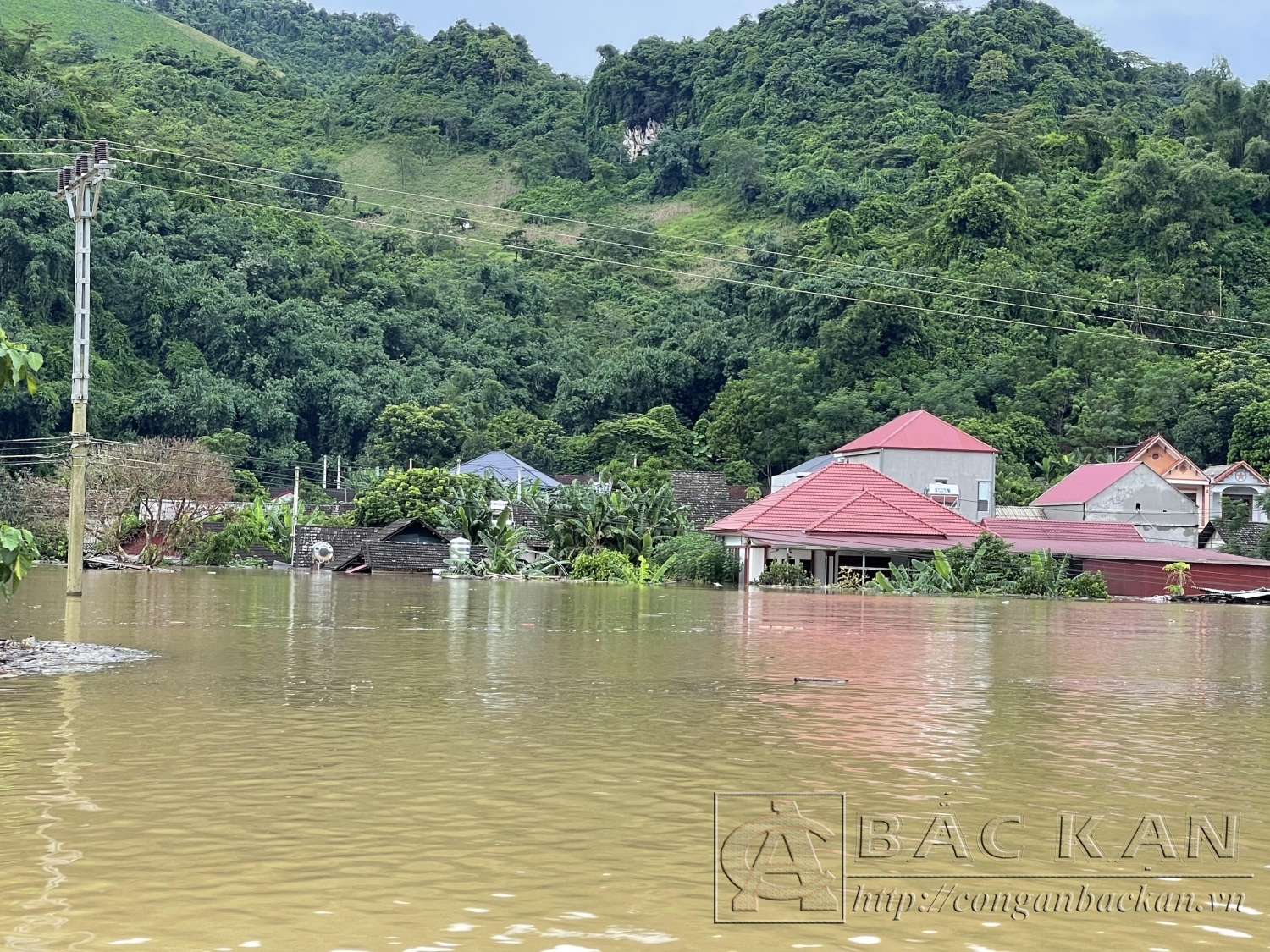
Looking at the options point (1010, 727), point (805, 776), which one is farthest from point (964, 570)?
point (805, 776)

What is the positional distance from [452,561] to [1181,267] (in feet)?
160

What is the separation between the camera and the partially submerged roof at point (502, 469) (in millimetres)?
73062

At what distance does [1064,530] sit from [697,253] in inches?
2641

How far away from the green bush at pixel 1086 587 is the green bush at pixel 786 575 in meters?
8.15

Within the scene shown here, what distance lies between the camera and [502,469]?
75.1 metres

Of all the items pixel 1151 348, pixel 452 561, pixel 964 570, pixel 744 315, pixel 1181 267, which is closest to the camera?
pixel 964 570

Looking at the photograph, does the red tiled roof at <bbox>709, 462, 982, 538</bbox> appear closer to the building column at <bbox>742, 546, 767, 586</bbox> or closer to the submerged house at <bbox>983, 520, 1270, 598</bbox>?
the building column at <bbox>742, 546, 767, 586</bbox>

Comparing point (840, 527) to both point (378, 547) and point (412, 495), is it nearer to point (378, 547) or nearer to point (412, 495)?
point (378, 547)

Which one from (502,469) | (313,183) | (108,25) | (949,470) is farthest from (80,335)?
(108,25)

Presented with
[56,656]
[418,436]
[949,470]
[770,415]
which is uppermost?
[770,415]

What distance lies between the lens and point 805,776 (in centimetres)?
853

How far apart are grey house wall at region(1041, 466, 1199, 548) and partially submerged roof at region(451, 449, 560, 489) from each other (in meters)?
28.6

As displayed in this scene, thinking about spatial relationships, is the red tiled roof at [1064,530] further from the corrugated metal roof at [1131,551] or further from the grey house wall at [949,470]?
the grey house wall at [949,470]

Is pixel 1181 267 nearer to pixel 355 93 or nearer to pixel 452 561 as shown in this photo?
pixel 452 561
